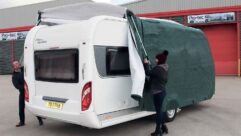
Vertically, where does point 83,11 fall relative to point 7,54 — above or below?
above

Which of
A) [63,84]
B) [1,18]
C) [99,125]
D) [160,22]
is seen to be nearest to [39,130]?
[63,84]

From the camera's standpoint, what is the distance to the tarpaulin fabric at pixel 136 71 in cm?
659

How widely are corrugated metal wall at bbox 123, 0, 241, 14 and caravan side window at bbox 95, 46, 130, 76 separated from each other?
16799 mm

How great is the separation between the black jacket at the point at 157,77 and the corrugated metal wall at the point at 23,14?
3148 cm

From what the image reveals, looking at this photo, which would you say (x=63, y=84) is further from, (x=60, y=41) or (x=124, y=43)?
(x=124, y=43)

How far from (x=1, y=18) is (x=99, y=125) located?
37.1 meters

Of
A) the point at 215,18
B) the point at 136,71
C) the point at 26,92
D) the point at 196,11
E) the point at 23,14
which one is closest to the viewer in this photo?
the point at 136,71

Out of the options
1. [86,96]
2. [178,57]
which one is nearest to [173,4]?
[178,57]

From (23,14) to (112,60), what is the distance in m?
33.8

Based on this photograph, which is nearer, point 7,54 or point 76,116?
point 76,116

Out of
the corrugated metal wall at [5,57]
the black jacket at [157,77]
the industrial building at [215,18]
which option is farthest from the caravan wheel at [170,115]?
the corrugated metal wall at [5,57]

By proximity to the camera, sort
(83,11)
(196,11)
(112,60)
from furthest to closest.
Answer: (196,11), (83,11), (112,60)

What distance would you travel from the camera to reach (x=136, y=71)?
21.9 ft

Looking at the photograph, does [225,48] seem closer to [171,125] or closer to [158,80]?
[171,125]
